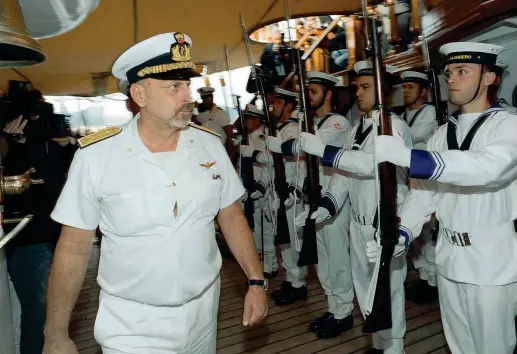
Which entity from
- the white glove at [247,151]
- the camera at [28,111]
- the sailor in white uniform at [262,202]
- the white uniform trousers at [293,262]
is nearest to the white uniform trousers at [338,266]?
the white uniform trousers at [293,262]

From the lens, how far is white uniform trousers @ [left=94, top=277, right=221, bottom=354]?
1531mm

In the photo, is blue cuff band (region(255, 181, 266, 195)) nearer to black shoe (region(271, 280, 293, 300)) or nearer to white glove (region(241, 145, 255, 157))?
white glove (region(241, 145, 255, 157))

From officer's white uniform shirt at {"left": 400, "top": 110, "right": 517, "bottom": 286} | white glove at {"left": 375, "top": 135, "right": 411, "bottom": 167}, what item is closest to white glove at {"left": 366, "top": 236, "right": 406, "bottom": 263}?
officer's white uniform shirt at {"left": 400, "top": 110, "right": 517, "bottom": 286}

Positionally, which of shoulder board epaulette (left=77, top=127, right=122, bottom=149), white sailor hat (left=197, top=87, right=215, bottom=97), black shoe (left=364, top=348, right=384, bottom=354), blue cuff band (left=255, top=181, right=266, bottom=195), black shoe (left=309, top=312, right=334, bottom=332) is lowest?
black shoe (left=309, top=312, right=334, bottom=332)

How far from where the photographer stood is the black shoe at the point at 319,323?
333 centimetres

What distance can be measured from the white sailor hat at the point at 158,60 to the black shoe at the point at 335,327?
2.31 metres

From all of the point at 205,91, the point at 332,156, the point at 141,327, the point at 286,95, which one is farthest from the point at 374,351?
the point at 205,91

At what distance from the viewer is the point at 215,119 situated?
671cm

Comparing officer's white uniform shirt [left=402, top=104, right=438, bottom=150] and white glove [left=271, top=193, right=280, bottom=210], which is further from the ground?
officer's white uniform shirt [left=402, top=104, right=438, bottom=150]

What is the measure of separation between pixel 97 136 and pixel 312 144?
167 cm

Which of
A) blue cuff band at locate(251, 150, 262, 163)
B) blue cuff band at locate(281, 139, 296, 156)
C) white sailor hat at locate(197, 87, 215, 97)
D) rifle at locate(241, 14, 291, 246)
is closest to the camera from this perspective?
blue cuff band at locate(281, 139, 296, 156)

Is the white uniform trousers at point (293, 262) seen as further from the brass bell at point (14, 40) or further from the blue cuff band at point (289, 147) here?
the brass bell at point (14, 40)

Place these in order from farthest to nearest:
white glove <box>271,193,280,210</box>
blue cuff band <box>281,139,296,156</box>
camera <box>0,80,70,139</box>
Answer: white glove <box>271,193,280,210</box> → blue cuff band <box>281,139,296,156</box> → camera <box>0,80,70,139</box>

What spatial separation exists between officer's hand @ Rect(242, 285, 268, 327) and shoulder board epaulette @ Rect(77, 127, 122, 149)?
81 cm
